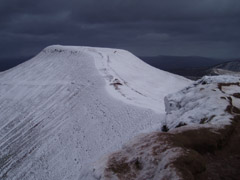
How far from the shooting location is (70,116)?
24.5 metres

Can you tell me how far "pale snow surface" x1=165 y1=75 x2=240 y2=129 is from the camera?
9.30 meters

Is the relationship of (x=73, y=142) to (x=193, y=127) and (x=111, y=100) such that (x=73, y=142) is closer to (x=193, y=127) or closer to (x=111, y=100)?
(x=111, y=100)

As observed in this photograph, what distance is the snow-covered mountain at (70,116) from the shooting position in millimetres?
18000

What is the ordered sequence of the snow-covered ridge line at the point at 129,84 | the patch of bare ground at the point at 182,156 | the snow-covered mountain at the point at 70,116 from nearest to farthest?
the patch of bare ground at the point at 182,156, the snow-covered mountain at the point at 70,116, the snow-covered ridge line at the point at 129,84

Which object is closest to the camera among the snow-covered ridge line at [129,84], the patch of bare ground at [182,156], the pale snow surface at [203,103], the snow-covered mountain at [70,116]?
the patch of bare ground at [182,156]

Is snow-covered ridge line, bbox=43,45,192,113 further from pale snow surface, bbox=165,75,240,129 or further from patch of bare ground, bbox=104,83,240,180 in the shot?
patch of bare ground, bbox=104,83,240,180

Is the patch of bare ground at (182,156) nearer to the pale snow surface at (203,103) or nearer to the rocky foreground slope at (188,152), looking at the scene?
the rocky foreground slope at (188,152)

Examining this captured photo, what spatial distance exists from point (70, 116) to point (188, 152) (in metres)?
19.8

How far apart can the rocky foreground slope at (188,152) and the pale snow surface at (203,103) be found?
0.12 ft

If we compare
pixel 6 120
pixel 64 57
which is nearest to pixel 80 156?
pixel 6 120

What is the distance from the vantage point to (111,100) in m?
22.4

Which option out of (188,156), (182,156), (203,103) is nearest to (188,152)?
(188,156)

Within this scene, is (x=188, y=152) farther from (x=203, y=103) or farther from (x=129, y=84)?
(x=129, y=84)

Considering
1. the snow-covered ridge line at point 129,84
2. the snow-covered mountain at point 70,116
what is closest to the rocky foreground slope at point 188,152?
the snow-covered mountain at point 70,116
